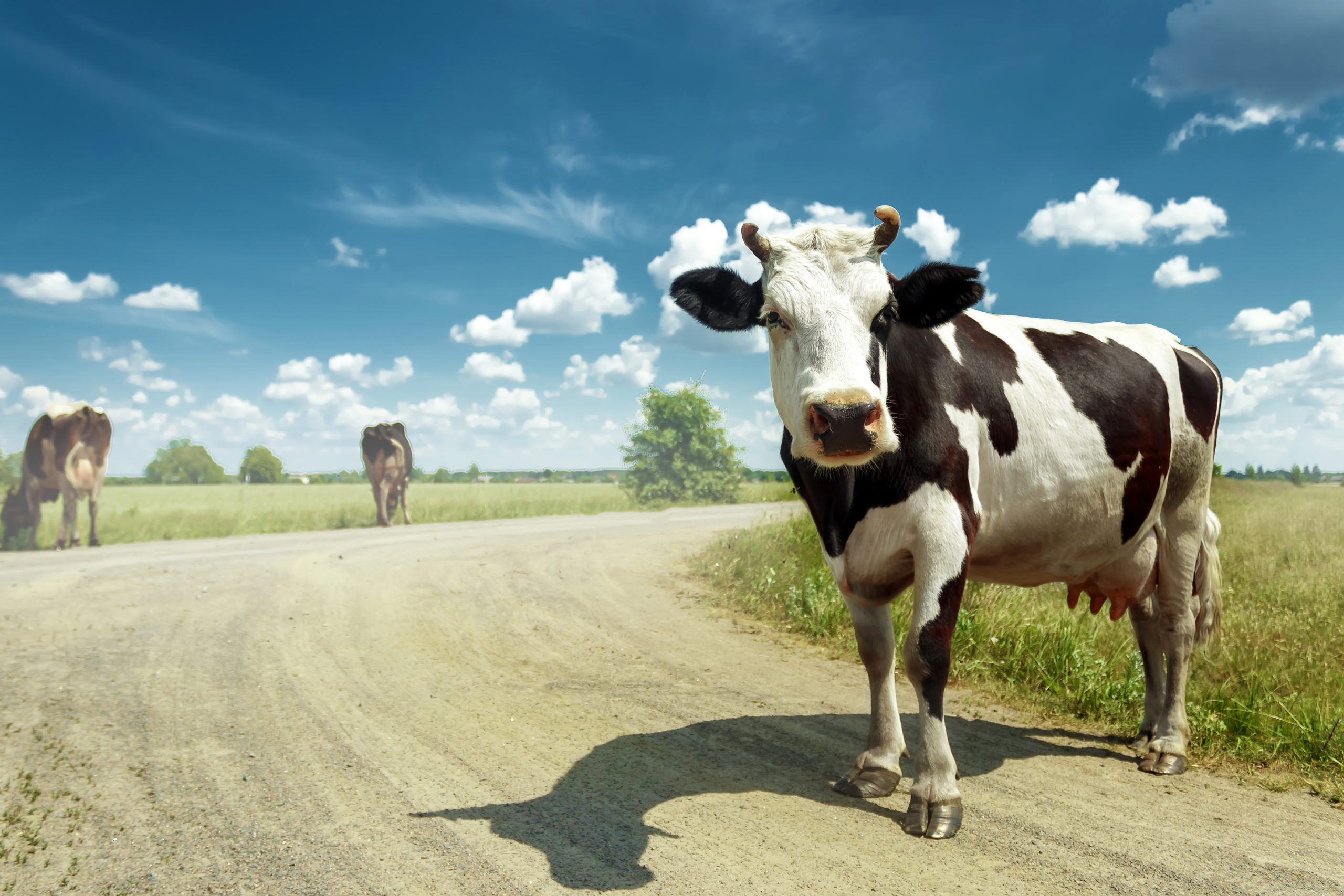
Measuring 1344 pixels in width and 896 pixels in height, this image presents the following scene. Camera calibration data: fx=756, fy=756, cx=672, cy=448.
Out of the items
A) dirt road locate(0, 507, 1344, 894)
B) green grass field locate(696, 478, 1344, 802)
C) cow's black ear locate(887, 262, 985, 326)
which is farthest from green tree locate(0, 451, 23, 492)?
cow's black ear locate(887, 262, 985, 326)

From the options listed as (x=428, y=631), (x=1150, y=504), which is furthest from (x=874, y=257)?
(x=428, y=631)

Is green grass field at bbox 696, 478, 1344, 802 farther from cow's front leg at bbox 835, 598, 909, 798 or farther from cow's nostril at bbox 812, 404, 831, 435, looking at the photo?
cow's nostril at bbox 812, 404, 831, 435

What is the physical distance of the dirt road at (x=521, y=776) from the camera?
326 cm

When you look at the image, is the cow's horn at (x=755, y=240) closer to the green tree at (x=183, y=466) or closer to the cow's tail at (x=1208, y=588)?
the cow's tail at (x=1208, y=588)

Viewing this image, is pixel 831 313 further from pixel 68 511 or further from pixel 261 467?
pixel 261 467

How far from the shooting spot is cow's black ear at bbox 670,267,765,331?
13.3 ft

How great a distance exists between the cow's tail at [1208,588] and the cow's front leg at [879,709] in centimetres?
264

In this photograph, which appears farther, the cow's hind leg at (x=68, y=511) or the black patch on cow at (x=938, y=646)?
the cow's hind leg at (x=68, y=511)

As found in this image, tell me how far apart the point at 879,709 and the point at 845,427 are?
6.44ft

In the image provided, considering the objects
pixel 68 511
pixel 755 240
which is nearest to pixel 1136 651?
pixel 755 240

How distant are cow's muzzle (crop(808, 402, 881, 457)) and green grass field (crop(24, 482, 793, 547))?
32.4 ft

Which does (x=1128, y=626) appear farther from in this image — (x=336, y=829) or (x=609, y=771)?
(x=336, y=829)

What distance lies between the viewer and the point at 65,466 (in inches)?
709

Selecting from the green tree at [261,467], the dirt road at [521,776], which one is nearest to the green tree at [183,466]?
the green tree at [261,467]
